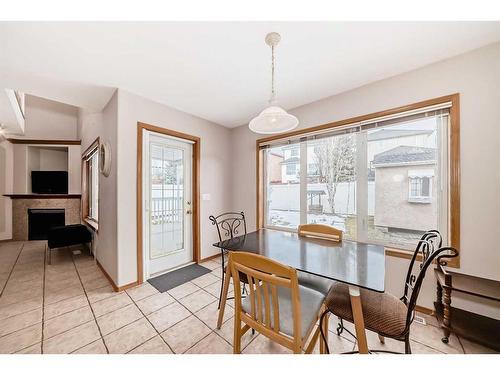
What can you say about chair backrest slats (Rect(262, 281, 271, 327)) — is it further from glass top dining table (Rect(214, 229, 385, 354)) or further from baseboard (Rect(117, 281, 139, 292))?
baseboard (Rect(117, 281, 139, 292))

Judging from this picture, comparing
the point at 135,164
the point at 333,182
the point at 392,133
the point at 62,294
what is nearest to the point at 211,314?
the point at 62,294

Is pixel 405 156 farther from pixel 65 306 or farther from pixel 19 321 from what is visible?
pixel 19 321

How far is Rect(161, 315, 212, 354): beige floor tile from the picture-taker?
1488mm

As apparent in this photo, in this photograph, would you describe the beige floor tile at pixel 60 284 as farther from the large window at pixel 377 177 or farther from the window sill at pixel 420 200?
the window sill at pixel 420 200

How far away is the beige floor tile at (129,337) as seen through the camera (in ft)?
4.80

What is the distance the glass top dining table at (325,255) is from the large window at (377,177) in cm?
66

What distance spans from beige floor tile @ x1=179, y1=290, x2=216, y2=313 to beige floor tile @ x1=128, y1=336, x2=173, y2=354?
1.46 feet

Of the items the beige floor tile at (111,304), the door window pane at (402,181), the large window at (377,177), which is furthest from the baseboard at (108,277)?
the door window pane at (402,181)

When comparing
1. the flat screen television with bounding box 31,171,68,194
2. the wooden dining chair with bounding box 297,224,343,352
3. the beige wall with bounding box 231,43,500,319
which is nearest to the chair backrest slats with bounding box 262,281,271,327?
the wooden dining chair with bounding box 297,224,343,352

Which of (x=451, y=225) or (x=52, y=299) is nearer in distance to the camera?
(x=451, y=225)
